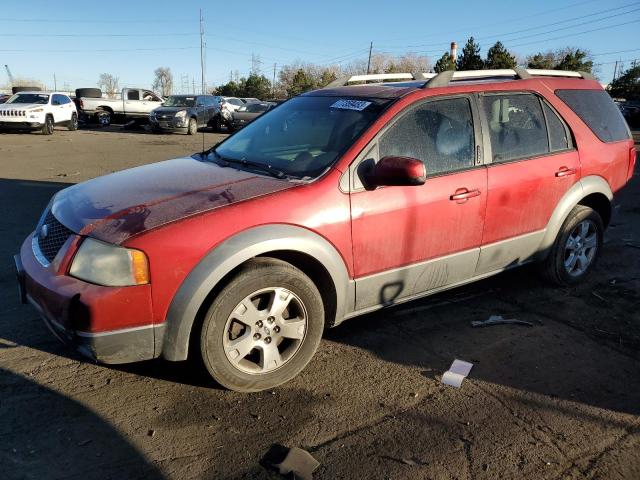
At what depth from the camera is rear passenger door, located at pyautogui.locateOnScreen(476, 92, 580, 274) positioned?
12.7ft

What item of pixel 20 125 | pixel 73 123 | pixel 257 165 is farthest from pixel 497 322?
pixel 73 123

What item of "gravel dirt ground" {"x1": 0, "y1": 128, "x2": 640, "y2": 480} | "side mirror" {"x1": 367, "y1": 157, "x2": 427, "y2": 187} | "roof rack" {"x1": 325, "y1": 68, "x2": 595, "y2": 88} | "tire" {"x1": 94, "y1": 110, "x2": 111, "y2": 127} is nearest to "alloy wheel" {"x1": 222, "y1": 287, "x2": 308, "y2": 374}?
"gravel dirt ground" {"x1": 0, "y1": 128, "x2": 640, "y2": 480}

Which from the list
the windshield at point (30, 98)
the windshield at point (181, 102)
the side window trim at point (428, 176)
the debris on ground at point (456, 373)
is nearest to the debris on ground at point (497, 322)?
the debris on ground at point (456, 373)

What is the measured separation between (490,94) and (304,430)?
2.81 m

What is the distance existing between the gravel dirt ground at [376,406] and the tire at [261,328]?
14 cm

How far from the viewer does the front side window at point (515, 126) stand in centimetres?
394

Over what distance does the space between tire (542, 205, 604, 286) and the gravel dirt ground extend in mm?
384

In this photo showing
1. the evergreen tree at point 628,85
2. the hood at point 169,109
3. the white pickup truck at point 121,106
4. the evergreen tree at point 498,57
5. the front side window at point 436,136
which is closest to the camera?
the front side window at point 436,136

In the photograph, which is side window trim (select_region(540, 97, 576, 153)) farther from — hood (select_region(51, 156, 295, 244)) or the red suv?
hood (select_region(51, 156, 295, 244))

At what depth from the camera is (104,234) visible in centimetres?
270

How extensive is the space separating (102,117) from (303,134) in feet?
84.9

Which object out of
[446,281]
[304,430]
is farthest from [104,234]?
[446,281]

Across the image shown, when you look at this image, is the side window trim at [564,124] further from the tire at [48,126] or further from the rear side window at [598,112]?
the tire at [48,126]

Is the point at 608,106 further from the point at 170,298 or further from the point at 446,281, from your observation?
the point at 170,298
